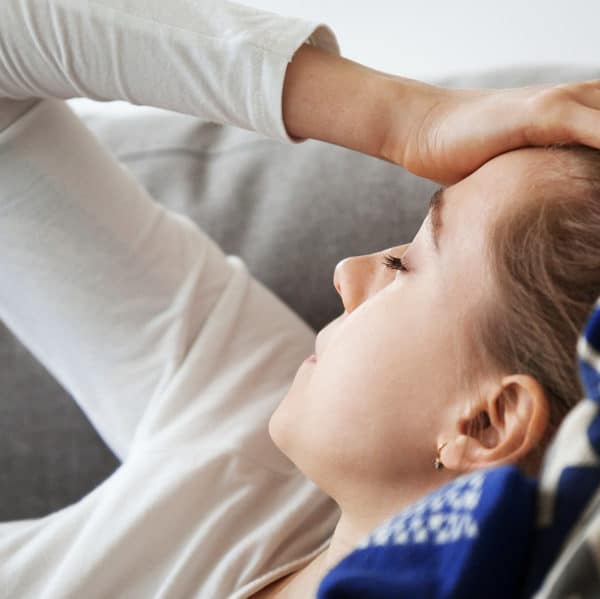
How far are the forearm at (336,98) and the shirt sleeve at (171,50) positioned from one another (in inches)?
0.7

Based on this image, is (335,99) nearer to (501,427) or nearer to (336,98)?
(336,98)

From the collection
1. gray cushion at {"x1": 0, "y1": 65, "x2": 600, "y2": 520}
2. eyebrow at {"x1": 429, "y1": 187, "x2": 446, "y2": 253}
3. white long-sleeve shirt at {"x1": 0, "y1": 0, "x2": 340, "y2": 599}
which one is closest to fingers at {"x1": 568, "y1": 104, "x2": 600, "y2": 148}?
eyebrow at {"x1": 429, "y1": 187, "x2": 446, "y2": 253}

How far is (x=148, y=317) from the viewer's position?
3.40 feet

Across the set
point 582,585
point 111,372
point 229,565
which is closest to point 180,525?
point 229,565

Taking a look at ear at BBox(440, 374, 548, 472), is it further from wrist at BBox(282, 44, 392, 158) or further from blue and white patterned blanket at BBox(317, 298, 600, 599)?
wrist at BBox(282, 44, 392, 158)

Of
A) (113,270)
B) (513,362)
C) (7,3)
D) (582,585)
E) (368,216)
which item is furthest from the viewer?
(368,216)

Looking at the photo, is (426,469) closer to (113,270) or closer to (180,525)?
(180,525)

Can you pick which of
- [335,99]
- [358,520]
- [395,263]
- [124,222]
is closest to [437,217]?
[395,263]

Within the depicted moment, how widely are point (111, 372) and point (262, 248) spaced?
0.27m

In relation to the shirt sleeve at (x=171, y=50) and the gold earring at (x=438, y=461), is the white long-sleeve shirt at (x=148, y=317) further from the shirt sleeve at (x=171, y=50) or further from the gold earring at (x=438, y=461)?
the gold earring at (x=438, y=461)

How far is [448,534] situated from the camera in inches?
18.7

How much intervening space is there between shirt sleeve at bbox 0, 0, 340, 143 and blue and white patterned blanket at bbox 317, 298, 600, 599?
447 millimetres

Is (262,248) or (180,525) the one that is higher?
(262,248)

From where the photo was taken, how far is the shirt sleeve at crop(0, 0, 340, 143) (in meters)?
0.82
